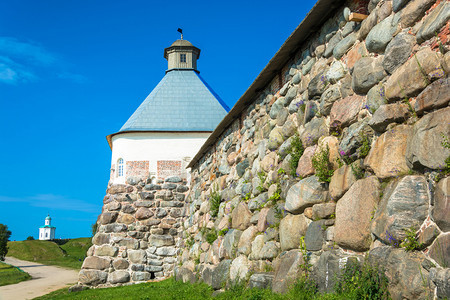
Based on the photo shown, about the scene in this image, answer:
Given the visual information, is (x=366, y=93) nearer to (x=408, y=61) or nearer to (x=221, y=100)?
(x=408, y=61)

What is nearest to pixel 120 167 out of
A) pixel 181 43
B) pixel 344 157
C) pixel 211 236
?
pixel 181 43

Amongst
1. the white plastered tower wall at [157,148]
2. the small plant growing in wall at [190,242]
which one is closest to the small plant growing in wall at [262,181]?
the small plant growing in wall at [190,242]

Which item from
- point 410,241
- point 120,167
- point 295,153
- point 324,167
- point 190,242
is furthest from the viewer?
point 120,167

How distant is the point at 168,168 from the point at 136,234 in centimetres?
236

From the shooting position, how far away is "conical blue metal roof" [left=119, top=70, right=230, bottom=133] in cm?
1462

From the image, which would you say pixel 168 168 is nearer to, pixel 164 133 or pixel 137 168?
pixel 137 168

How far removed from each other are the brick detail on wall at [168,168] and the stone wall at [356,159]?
7.20m

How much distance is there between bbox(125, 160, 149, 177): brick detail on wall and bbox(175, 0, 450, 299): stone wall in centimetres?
750

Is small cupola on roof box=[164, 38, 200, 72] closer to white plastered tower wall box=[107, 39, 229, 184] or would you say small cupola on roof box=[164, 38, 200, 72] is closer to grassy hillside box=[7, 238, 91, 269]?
white plastered tower wall box=[107, 39, 229, 184]

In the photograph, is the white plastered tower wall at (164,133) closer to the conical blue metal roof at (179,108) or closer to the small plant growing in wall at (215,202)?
the conical blue metal roof at (179,108)

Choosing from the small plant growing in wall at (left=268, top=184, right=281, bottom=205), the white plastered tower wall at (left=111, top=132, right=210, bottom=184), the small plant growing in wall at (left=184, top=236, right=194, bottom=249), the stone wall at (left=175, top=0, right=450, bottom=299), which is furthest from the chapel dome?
the small plant growing in wall at (left=268, top=184, right=281, bottom=205)

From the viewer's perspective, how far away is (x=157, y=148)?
14234mm

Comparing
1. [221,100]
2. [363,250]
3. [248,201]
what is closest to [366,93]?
[363,250]

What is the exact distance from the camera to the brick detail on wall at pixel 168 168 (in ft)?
46.3
